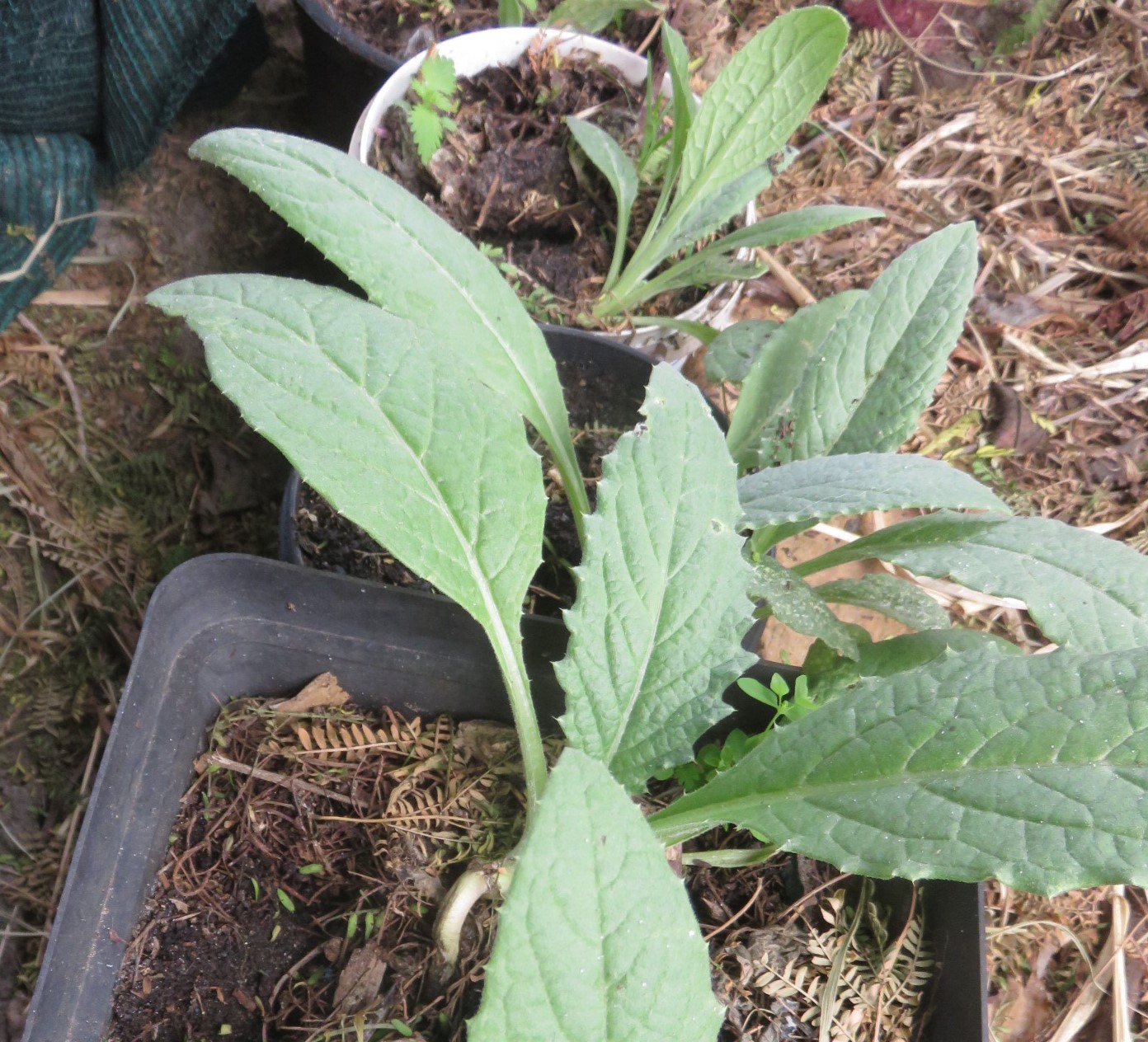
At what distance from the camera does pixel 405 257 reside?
2.66ft

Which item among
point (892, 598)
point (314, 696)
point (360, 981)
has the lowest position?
point (360, 981)

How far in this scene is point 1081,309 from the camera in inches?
64.6

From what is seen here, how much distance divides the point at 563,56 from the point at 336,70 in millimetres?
400

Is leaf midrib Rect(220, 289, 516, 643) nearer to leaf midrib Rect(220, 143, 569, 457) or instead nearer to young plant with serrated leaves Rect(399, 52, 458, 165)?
leaf midrib Rect(220, 143, 569, 457)

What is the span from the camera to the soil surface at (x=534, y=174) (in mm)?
1250

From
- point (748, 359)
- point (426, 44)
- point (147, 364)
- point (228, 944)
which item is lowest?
point (228, 944)

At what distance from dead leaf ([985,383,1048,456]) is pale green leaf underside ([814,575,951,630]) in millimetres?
699

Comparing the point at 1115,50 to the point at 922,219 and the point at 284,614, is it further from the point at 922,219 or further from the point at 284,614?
the point at 284,614

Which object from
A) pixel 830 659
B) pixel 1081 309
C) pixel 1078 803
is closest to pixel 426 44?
pixel 830 659

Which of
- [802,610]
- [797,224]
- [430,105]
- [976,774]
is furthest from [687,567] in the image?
[430,105]

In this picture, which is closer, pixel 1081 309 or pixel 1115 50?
pixel 1081 309

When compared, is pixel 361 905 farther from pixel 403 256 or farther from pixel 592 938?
pixel 403 256

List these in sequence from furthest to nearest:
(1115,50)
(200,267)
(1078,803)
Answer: (1115,50), (200,267), (1078,803)

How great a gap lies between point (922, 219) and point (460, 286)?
1.19 meters
